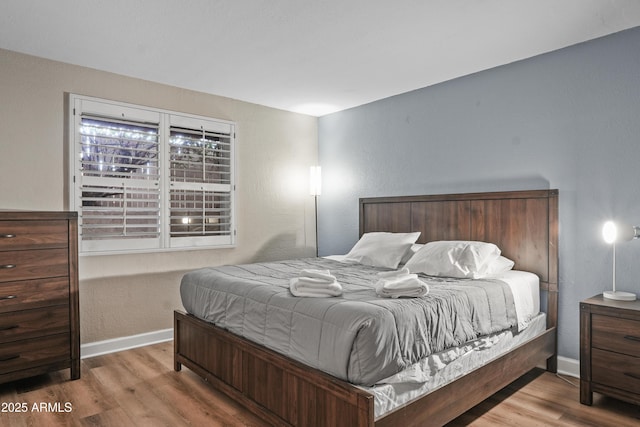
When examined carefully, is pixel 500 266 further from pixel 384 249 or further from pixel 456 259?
pixel 384 249

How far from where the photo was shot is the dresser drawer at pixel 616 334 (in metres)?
2.45

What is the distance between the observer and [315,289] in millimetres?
2275

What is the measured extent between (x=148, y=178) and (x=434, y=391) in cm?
307

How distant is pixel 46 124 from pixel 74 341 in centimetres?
174

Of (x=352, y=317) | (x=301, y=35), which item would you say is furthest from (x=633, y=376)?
(x=301, y=35)

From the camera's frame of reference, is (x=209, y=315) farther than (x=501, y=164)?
No

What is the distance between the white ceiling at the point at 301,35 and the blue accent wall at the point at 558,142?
18 centimetres

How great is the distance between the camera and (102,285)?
11.9 ft

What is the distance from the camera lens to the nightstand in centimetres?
246

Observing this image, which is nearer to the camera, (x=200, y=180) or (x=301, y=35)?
(x=301, y=35)

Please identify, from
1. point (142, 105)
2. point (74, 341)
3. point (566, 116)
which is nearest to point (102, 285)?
A: point (74, 341)

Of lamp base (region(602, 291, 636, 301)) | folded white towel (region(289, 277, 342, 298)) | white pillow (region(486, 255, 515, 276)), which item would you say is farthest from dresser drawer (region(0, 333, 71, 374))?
lamp base (region(602, 291, 636, 301))

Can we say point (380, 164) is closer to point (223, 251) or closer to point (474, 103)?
point (474, 103)

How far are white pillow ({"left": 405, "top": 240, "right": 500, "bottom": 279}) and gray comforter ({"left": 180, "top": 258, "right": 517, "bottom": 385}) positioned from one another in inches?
6.9
